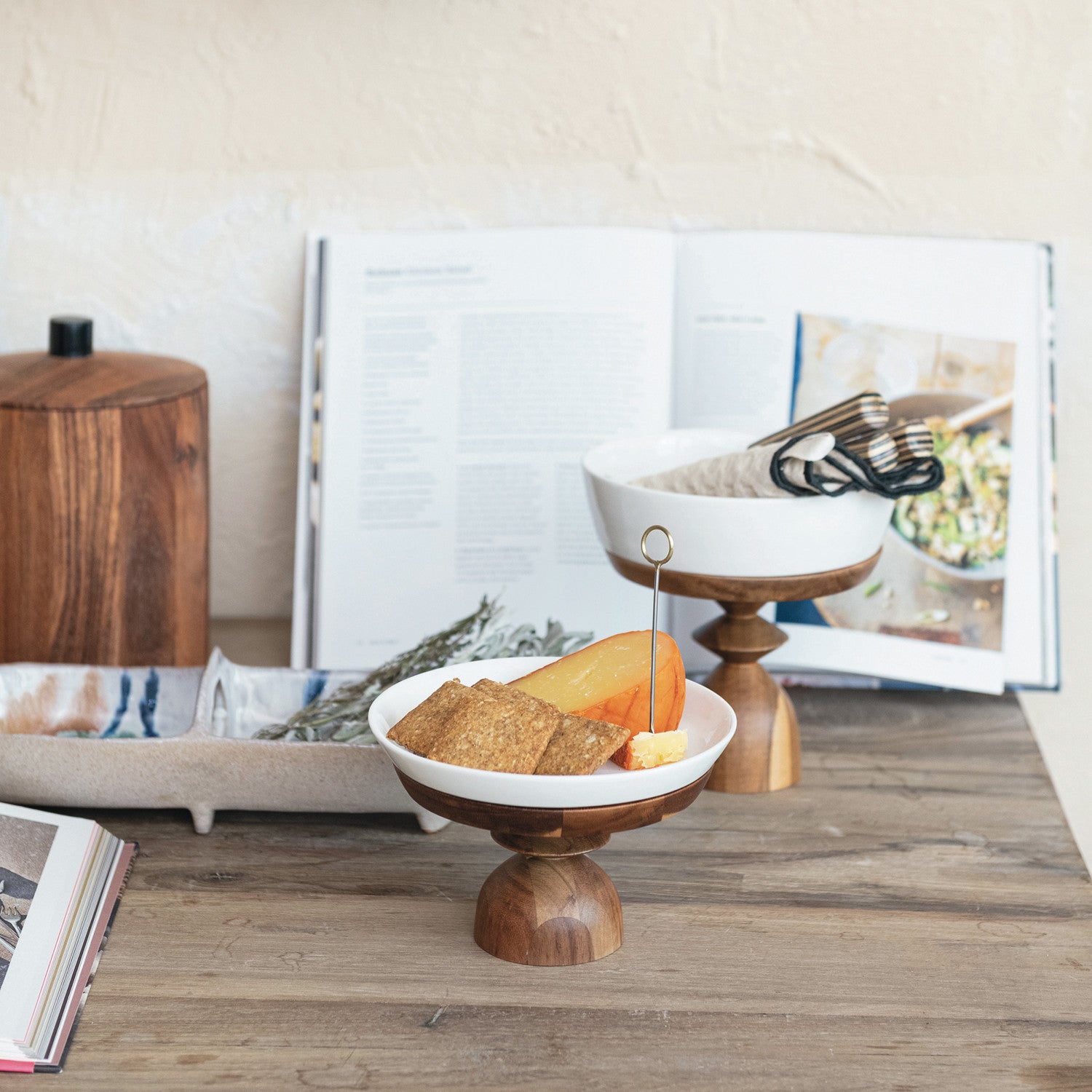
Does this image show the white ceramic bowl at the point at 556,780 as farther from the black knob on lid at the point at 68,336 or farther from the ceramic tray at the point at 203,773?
the black knob on lid at the point at 68,336

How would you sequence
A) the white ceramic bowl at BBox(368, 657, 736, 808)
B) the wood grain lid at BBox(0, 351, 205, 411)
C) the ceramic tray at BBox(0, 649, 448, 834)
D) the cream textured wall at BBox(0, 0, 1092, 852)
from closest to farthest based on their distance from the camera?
the white ceramic bowl at BBox(368, 657, 736, 808)
the ceramic tray at BBox(0, 649, 448, 834)
the wood grain lid at BBox(0, 351, 205, 411)
the cream textured wall at BBox(0, 0, 1092, 852)

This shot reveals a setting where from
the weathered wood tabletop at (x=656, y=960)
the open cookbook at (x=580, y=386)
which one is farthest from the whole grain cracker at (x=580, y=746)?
the open cookbook at (x=580, y=386)

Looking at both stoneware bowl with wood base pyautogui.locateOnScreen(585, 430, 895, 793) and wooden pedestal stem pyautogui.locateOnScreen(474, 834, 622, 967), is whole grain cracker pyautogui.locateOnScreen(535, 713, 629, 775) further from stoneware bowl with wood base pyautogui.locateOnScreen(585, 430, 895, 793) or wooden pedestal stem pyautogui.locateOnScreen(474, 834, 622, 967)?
stoneware bowl with wood base pyautogui.locateOnScreen(585, 430, 895, 793)

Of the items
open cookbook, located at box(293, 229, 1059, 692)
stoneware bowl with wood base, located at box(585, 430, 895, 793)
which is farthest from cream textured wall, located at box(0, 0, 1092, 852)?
→ stoneware bowl with wood base, located at box(585, 430, 895, 793)

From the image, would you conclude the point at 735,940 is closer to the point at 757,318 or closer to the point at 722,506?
the point at 722,506

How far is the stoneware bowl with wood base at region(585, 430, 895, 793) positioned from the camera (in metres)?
0.69

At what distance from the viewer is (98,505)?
32.1 inches

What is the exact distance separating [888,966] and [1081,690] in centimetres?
52

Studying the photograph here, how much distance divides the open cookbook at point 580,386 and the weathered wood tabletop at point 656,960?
0.23m

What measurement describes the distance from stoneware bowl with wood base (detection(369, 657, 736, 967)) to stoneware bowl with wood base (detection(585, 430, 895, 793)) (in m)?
0.10

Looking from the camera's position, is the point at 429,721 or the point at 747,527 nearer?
the point at 429,721

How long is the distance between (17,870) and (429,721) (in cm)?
24

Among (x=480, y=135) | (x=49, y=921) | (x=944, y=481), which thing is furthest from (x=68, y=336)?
(x=944, y=481)

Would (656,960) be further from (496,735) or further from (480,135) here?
(480,135)
